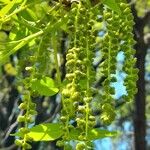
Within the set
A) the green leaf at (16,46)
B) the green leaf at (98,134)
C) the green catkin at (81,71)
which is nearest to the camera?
the green catkin at (81,71)

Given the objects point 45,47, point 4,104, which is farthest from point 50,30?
point 4,104

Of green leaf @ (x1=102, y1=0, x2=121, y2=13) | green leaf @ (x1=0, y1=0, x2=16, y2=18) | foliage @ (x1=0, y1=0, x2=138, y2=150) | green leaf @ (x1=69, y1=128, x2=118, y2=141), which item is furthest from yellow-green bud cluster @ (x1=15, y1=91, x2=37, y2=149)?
green leaf @ (x1=102, y1=0, x2=121, y2=13)

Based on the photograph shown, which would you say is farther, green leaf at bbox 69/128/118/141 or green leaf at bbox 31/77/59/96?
green leaf at bbox 31/77/59/96

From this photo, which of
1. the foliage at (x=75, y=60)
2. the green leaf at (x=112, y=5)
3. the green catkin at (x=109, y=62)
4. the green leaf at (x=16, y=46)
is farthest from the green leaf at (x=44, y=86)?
the green leaf at (x=112, y=5)

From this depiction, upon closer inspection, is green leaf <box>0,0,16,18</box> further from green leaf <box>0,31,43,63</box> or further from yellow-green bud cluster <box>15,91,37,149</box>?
yellow-green bud cluster <box>15,91,37,149</box>

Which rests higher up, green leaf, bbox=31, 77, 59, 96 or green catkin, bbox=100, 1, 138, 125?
green catkin, bbox=100, 1, 138, 125

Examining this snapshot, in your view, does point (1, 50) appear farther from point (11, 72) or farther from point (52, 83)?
point (11, 72)

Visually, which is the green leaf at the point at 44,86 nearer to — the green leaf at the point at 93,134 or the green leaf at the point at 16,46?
the green leaf at the point at 16,46
